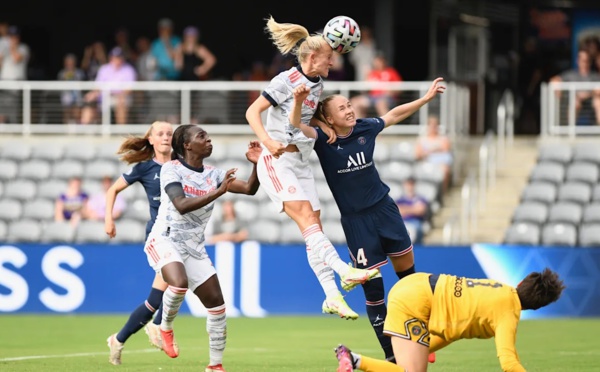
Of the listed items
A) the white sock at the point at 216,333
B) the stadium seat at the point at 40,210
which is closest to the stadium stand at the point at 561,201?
the stadium seat at the point at 40,210

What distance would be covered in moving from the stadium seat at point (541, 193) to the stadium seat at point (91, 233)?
6.49 m

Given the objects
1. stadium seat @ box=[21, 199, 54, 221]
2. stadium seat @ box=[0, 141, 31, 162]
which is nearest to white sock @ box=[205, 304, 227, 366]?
stadium seat @ box=[21, 199, 54, 221]

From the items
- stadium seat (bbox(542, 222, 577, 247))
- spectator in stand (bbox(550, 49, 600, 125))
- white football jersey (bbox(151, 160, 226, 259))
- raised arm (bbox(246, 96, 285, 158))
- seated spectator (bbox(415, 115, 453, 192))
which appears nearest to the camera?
raised arm (bbox(246, 96, 285, 158))

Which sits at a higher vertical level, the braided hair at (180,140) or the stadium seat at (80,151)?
the braided hair at (180,140)

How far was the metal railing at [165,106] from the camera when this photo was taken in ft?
69.9

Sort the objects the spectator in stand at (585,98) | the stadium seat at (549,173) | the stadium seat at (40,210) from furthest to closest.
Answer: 1. the spectator in stand at (585,98)
2. the stadium seat at (40,210)
3. the stadium seat at (549,173)

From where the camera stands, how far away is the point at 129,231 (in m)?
19.5

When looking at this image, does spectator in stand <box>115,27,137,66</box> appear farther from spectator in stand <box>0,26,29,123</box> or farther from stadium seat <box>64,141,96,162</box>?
stadium seat <box>64,141,96,162</box>

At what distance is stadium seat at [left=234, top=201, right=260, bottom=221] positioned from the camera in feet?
64.8

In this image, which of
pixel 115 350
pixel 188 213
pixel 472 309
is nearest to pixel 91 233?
pixel 115 350

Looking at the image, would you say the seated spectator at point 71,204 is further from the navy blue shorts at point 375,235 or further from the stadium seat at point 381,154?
the navy blue shorts at point 375,235

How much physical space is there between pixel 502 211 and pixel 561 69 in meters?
6.41

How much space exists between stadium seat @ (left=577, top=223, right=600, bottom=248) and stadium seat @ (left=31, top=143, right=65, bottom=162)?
8.63 m

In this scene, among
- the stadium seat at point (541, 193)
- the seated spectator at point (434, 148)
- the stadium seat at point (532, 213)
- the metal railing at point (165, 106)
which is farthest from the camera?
the metal railing at point (165, 106)
